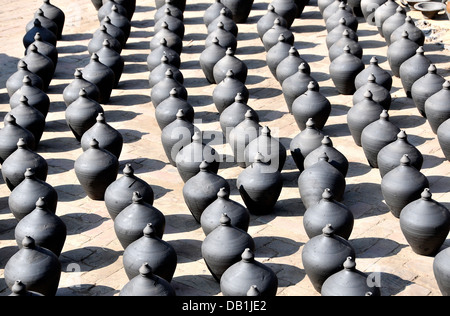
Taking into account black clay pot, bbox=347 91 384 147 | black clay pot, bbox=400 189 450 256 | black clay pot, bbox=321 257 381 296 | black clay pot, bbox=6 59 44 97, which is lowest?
black clay pot, bbox=321 257 381 296

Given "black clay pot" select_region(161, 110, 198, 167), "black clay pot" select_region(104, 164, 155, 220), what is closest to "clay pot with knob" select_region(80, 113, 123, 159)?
"black clay pot" select_region(161, 110, 198, 167)

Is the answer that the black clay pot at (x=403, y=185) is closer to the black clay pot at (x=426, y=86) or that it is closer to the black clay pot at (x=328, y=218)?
the black clay pot at (x=328, y=218)

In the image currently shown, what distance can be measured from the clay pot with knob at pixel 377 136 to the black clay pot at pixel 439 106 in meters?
1.19

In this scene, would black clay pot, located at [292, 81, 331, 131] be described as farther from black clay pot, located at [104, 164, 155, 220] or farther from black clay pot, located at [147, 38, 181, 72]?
black clay pot, located at [104, 164, 155, 220]

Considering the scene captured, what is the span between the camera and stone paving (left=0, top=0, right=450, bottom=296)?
11.6 metres

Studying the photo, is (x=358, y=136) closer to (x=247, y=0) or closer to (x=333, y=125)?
(x=333, y=125)

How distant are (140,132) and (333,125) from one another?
3.71 metres

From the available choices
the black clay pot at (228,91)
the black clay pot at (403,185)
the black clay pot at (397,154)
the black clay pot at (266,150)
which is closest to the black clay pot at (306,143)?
the black clay pot at (266,150)

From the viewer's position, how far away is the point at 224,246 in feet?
36.1

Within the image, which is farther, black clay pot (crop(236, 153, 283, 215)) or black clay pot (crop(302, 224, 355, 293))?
black clay pot (crop(236, 153, 283, 215))

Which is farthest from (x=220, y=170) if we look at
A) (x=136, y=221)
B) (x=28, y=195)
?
(x=28, y=195)

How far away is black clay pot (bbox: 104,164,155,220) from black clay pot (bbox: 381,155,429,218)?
3.65m

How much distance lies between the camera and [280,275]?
1148 cm
